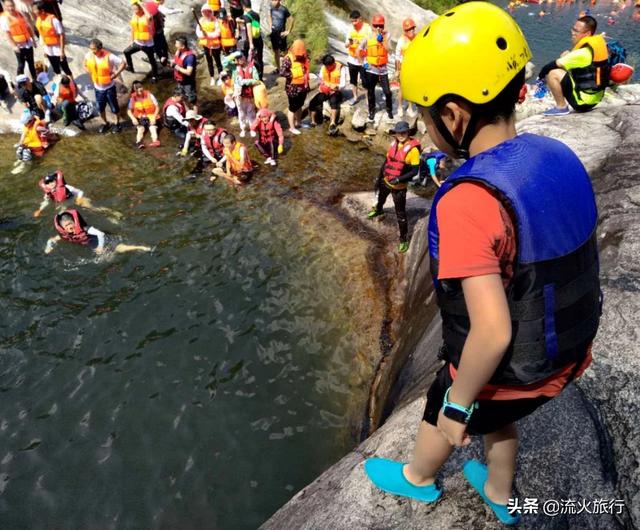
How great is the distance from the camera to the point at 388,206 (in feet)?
34.1

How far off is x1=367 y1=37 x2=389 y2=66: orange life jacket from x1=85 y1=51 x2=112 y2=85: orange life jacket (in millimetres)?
8134

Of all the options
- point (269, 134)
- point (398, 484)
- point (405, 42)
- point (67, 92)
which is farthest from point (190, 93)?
point (398, 484)

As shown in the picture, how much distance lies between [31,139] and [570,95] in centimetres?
1409

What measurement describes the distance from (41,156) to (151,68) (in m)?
6.00

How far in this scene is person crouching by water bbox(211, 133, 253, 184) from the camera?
11922 millimetres

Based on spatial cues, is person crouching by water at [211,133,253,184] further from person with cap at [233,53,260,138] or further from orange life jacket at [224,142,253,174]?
person with cap at [233,53,260,138]

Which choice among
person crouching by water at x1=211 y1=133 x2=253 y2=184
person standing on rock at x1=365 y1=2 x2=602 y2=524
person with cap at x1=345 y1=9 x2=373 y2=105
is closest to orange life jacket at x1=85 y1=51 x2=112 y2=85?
person crouching by water at x1=211 y1=133 x2=253 y2=184

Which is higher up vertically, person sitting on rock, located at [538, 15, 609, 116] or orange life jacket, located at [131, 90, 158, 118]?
person sitting on rock, located at [538, 15, 609, 116]

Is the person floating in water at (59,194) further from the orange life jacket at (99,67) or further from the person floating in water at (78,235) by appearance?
the orange life jacket at (99,67)

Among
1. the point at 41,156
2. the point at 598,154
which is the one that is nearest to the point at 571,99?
the point at 598,154

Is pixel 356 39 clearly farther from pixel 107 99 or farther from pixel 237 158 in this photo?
pixel 107 99

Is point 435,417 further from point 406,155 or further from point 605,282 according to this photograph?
point 406,155

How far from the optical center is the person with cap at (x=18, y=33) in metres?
14.6

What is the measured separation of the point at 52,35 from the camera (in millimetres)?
14953
